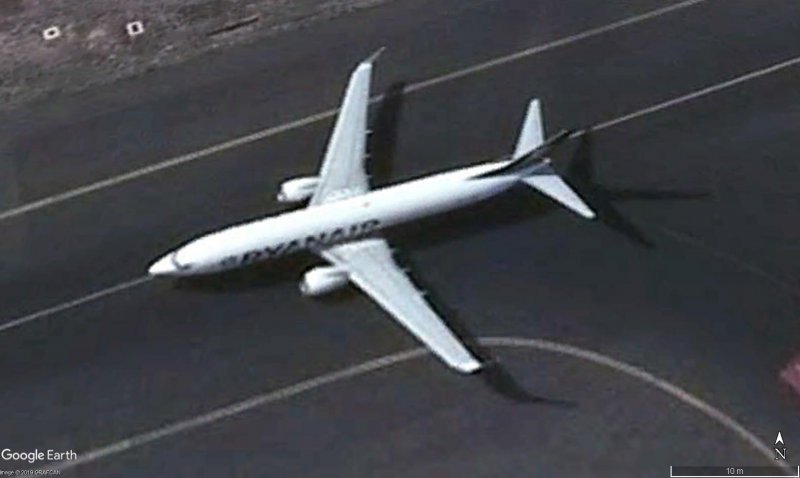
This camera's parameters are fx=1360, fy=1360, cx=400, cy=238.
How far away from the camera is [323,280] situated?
4853 centimetres

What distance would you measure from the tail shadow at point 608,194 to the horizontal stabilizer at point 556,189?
1.34 metres

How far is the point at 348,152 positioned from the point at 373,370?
8.43 meters

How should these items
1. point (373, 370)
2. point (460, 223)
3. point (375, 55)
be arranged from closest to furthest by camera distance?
1. point (373, 370)
2. point (460, 223)
3. point (375, 55)

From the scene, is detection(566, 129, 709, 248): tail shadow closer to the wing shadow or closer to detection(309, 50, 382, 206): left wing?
the wing shadow

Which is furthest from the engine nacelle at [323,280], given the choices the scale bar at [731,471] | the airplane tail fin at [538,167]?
the scale bar at [731,471]

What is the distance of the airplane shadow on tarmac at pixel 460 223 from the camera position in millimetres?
48750

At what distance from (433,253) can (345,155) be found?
16.2ft

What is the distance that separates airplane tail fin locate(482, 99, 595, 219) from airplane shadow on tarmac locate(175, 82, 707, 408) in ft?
4.72

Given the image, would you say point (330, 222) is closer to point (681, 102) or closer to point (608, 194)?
point (608, 194)

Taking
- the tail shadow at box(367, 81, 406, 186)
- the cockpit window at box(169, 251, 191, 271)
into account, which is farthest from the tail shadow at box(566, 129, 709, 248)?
the cockpit window at box(169, 251, 191, 271)

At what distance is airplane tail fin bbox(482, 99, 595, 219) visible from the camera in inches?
1977

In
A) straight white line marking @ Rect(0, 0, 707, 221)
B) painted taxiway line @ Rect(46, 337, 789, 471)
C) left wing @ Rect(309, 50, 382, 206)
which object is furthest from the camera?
straight white line marking @ Rect(0, 0, 707, 221)

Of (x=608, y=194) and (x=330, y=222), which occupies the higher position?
(x=330, y=222)

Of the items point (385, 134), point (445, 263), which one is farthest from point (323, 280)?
point (385, 134)
